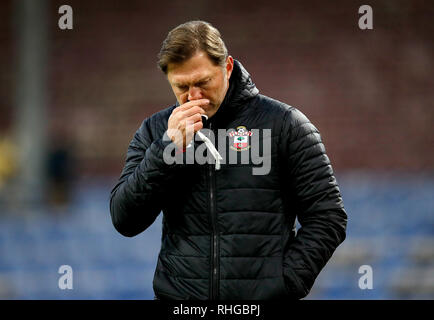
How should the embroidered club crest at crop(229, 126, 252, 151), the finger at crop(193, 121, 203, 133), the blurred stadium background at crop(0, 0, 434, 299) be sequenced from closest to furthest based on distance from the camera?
the finger at crop(193, 121, 203, 133) → the embroidered club crest at crop(229, 126, 252, 151) → the blurred stadium background at crop(0, 0, 434, 299)

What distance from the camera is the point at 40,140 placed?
745cm

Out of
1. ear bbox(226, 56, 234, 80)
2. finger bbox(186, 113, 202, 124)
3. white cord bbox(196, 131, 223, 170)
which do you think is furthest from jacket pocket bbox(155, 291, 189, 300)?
ear bbox(226, 56, 234, 80)

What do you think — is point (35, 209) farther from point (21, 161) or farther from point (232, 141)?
point (232, 141)

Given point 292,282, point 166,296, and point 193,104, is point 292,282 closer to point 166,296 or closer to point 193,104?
point 166,296

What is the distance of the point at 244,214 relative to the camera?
5.60 feet

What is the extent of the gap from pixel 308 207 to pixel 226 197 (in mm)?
203

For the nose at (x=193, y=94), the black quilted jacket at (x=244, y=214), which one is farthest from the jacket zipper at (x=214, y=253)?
the nose at (x=193, y=94)

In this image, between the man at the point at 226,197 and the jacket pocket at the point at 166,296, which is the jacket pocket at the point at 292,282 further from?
the jacket pocket at the point at 166,296

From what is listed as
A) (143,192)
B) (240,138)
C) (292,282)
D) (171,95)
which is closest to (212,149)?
(240,138)

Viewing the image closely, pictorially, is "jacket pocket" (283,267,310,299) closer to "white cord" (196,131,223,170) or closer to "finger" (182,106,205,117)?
"white cord" (196,131,223,170)

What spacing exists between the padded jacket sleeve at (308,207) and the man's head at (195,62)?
0.66ft

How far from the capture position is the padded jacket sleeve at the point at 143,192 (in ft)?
5.57

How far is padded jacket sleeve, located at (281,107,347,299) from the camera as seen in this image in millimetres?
1702
